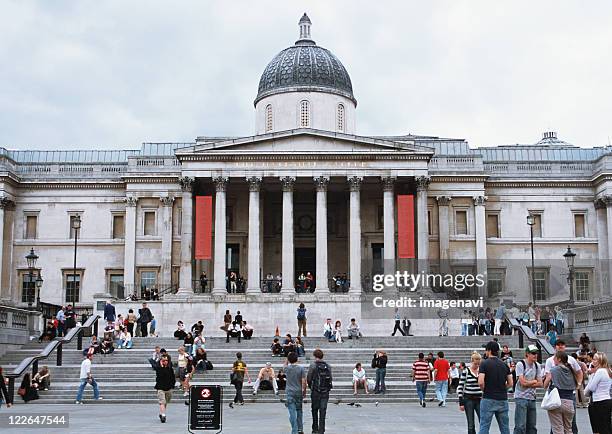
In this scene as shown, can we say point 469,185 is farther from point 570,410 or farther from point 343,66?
point 570,410

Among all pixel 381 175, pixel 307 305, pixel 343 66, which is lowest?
pixel 307 305

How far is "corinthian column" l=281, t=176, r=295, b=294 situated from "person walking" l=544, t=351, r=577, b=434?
110ft

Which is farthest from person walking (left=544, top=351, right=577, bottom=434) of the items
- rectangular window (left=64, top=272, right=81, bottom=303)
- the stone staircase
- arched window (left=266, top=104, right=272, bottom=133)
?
rectangular window (left=64, top=272, right=81, bottom=303)

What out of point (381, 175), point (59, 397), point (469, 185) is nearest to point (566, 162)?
point (469, 185)

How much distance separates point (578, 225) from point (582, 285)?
4224mm

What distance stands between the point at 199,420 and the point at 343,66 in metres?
44.7

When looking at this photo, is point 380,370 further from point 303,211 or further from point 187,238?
point 303,211

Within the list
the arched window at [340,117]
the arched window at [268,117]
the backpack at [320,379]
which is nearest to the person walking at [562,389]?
the backpack at [320,379]

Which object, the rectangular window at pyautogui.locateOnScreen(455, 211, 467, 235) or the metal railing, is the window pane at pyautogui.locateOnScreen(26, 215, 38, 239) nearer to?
the metal railing

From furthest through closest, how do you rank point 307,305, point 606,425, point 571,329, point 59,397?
point 307,305 < point 571,329 < point 59,397 < point 606,425

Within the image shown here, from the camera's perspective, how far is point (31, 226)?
5803cm

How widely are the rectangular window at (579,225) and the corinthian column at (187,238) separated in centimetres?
2631

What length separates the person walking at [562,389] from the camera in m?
14.2

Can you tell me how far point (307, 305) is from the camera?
46.7 metres
